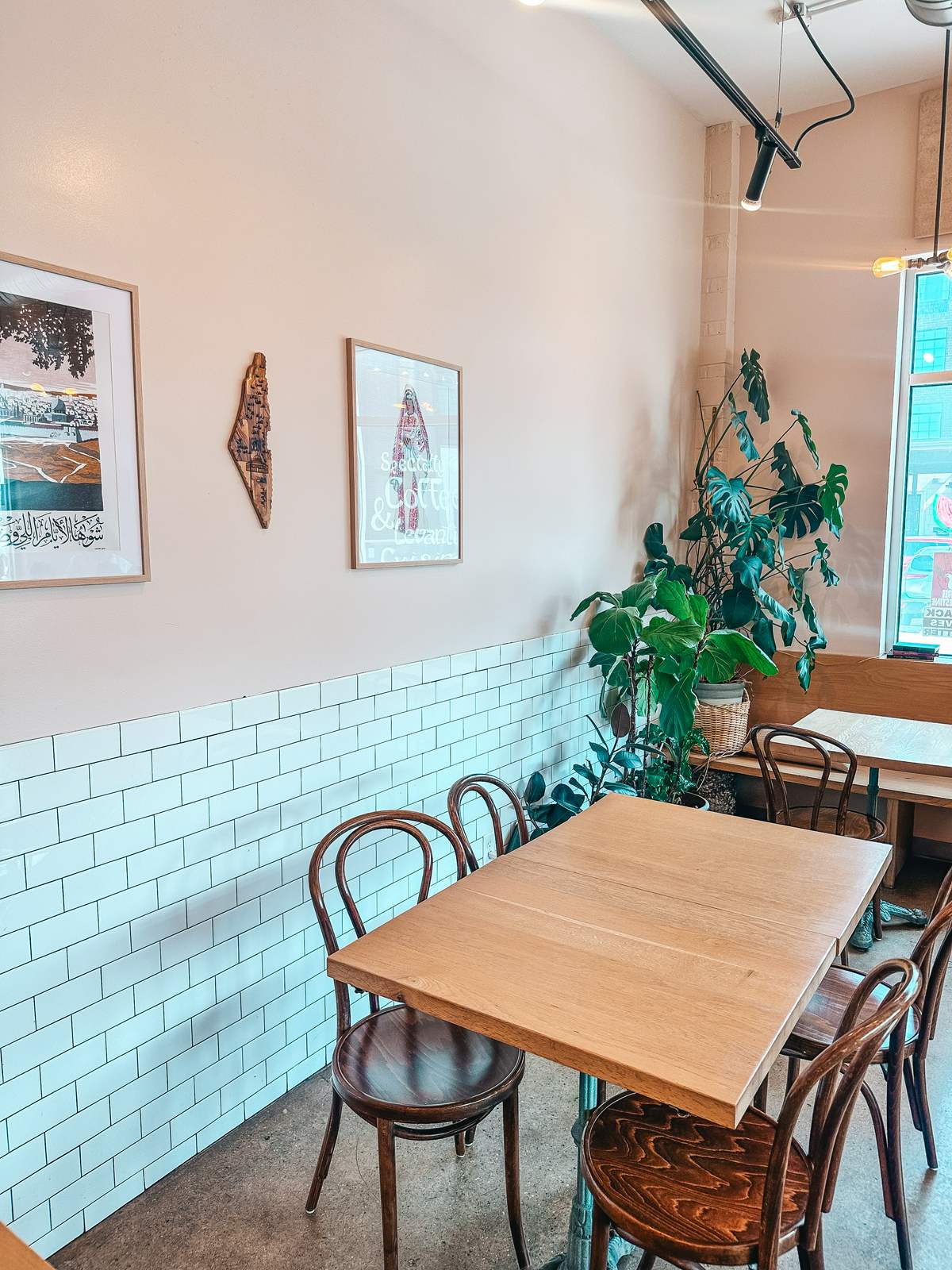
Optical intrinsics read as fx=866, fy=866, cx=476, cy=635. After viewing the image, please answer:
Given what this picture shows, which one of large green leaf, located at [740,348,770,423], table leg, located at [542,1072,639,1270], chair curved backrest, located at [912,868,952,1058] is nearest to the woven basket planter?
large green leaf, located at [740,348,770,423]

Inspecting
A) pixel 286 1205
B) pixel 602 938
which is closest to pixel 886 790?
pixel 602 938

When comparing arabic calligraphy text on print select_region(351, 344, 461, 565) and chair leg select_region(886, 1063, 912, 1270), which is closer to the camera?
chair leg select_region(886, 1063, 912, 1270)

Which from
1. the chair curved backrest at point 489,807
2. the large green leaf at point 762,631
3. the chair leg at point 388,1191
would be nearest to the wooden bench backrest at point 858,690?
the large green leaf at point 762,631

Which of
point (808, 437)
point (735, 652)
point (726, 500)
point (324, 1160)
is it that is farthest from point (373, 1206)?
point (808, 437)

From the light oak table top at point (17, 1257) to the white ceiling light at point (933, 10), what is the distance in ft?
12.8

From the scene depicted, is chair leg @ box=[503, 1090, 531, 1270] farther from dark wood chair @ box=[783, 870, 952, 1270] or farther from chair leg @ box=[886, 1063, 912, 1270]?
chair leg @ box=[886, 1063, 912, 1270]

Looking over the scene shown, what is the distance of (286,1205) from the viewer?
6.89ft

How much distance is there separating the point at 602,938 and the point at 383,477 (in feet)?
5.16

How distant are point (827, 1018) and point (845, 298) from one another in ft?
11.9

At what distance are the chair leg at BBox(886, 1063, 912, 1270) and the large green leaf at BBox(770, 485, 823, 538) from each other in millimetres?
2741

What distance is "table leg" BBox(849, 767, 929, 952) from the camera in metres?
3.38

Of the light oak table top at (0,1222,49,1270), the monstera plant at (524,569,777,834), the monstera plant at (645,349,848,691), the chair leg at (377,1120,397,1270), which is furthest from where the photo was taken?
the monstera plant at (645,349,848,691)

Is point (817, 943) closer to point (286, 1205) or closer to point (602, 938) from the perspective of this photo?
point (602, 938)

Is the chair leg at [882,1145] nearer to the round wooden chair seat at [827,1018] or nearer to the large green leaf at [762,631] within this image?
the round wooden chair seat at [827,1018]
